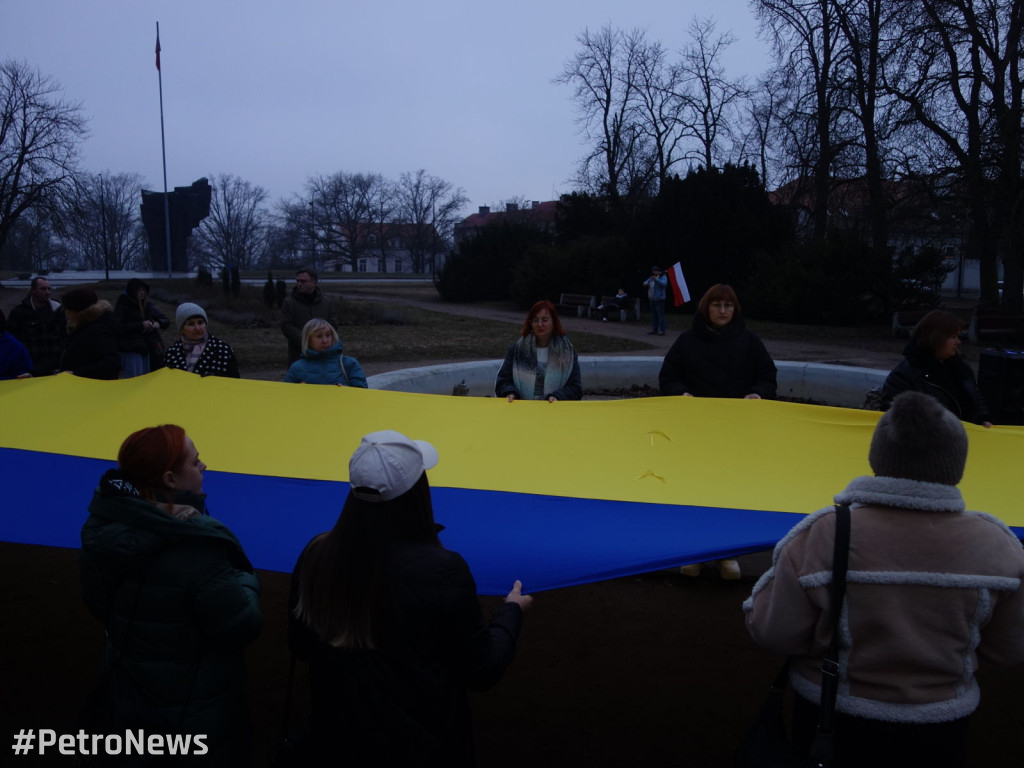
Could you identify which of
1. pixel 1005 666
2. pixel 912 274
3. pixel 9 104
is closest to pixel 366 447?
pixel 1005 666

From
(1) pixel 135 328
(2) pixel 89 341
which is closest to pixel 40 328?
(1) pixel 135 328

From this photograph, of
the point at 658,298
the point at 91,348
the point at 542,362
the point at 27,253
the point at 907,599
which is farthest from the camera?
the point at 27,253

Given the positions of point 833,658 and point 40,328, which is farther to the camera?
point 40,328

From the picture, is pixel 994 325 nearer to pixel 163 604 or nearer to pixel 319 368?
pixel 319 368

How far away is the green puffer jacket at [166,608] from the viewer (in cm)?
217

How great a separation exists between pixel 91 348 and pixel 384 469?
4544mm

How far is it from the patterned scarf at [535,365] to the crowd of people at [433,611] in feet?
9.43

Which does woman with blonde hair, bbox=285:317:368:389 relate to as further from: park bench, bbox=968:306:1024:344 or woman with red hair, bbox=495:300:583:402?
park bench, bbox=968:306:1024:344

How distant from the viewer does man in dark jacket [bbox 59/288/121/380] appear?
566 cm

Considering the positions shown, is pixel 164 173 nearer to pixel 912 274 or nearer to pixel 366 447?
pixel 912 274

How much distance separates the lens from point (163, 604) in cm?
220

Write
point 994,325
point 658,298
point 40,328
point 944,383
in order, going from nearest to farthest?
point 944,383
point 40,328
point 994,325
point 658,298

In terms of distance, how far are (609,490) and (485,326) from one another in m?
→ 18.1

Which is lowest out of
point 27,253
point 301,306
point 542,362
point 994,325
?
point 994,325
